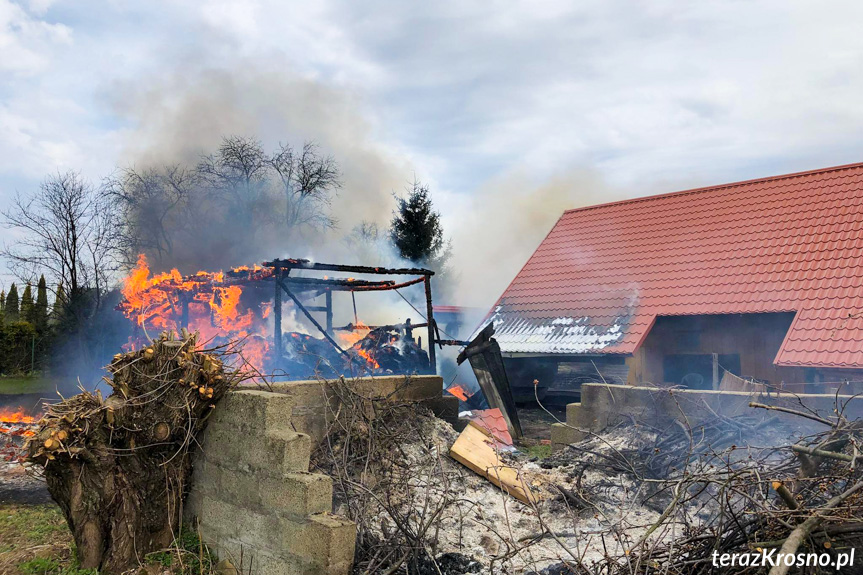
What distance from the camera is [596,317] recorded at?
16.3 m

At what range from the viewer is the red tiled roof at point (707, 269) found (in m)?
13.2

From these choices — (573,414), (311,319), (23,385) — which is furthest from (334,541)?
(23,385)

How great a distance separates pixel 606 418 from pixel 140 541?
582 cm

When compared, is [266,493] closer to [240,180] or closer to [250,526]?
[250,526]

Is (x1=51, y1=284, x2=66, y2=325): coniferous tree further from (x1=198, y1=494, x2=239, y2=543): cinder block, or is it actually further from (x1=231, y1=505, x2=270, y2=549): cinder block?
(x1=231, y1=505, x2=270, y2=549): cinder block

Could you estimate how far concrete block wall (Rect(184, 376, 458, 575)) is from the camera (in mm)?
4918

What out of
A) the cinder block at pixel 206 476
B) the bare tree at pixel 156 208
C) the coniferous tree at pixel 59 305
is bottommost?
the cinder block at pixel 206 476

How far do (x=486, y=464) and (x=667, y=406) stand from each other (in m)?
2.38

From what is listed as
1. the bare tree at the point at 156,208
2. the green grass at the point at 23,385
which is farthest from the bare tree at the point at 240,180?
the green grass at the point at 23,385

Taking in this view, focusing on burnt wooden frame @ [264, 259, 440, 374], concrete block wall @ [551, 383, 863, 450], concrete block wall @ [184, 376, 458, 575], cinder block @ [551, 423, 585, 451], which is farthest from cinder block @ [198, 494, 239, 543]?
cinder block @ [551, 423, 585, 451]

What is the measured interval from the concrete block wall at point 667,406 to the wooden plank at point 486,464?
3.07ft

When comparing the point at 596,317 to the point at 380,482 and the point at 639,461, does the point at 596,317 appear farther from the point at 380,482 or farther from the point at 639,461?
the point at 380,482

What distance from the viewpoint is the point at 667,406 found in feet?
25.7

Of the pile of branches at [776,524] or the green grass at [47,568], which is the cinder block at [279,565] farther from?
the pile of branches at [776,524]
